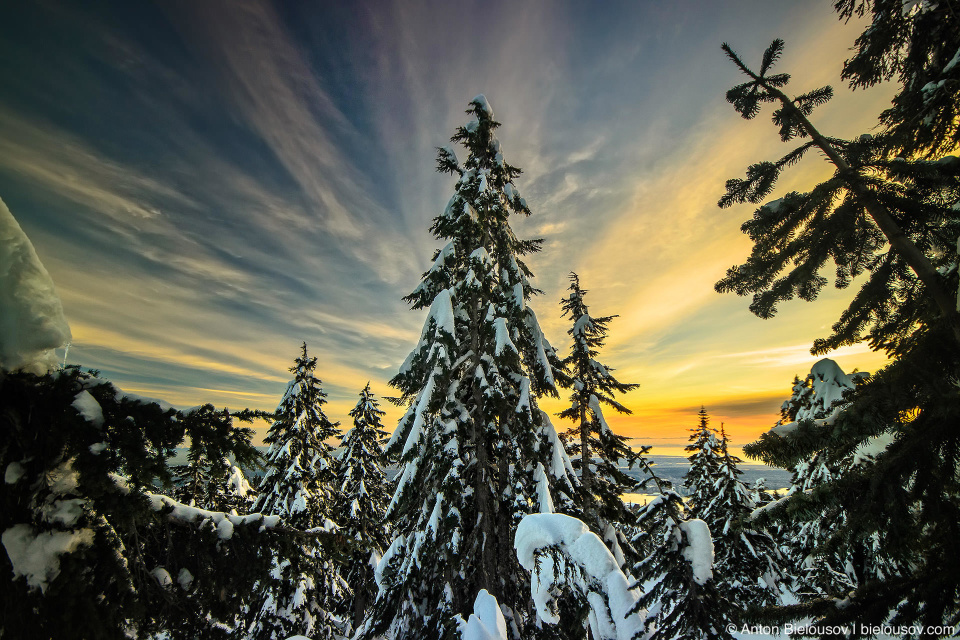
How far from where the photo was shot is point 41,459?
2.34m

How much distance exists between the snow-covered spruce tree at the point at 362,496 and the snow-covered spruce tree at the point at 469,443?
10387 millimetres

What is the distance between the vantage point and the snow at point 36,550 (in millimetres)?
2115

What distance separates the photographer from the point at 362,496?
64.3ft

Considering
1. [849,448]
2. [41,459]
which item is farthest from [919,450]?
[41,459]

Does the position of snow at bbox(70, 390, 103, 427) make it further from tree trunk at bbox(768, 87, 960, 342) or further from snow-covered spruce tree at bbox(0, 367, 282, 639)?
tree trunk at bbox(768, 87, 960, 342)

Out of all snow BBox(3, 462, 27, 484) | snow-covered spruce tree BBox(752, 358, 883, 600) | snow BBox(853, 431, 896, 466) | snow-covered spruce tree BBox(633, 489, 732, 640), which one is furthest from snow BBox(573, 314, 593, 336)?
snow BBox(3, 462, 27, 484)

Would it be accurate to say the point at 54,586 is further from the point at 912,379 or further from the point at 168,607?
the point at 912,379

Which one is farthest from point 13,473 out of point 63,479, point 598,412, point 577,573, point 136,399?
point 598,412

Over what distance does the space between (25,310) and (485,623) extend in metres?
4.82

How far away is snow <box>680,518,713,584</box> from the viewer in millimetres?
3135

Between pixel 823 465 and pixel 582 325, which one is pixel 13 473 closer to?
pixel 823 465

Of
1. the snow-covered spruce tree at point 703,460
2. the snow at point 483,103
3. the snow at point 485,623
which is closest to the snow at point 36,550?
the snow at point 485,623

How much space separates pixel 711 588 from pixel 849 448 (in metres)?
2.28

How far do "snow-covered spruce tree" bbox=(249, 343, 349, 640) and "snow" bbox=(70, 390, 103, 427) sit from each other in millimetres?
13376
